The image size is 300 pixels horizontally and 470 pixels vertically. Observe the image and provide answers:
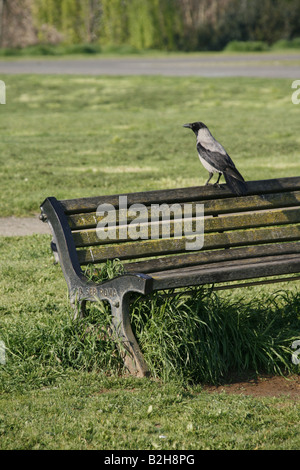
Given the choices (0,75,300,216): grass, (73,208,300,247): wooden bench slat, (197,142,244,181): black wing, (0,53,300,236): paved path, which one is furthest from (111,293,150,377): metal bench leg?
(0,53,300,236): paved path

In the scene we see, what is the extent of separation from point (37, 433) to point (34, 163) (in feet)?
26.9

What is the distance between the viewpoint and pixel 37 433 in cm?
359

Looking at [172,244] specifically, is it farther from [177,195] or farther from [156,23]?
[156,23]

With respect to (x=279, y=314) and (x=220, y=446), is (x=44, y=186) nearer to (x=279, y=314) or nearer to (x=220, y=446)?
(x=279, y=314)

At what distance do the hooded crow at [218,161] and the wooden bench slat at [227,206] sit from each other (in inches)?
4.9

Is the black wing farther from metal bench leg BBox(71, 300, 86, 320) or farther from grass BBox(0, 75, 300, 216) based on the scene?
grass BBox(0, 75, 300, 216)

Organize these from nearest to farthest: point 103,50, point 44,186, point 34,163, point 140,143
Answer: point 44,186 → point 34,163 → point 140,143 → point 103,50

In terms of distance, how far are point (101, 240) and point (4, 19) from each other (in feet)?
134

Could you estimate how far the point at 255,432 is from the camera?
12.0 feet

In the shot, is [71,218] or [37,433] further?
[71,218]

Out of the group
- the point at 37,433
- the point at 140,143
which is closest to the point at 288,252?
the point at 37,433

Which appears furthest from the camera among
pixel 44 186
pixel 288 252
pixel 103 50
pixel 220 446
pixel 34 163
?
pixel 103 50

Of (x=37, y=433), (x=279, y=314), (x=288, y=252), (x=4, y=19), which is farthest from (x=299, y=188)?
(x=4, y=19)

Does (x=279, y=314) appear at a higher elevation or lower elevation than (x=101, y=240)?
lower
